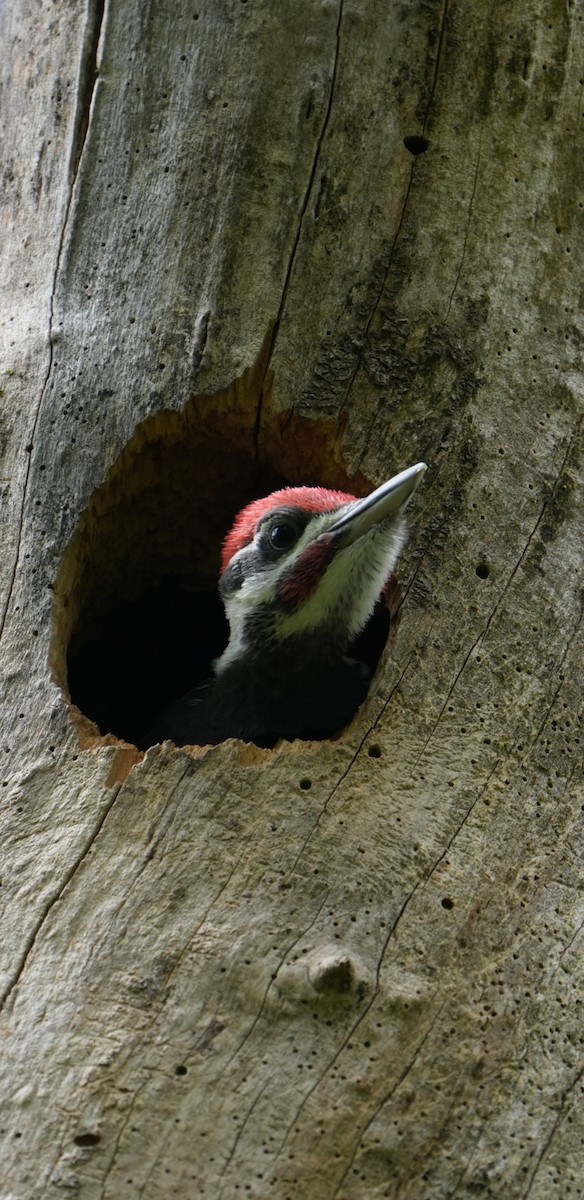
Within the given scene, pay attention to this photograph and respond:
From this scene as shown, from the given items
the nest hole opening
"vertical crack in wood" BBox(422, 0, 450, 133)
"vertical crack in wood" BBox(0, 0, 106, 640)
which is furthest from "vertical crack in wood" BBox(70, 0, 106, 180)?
"vertical crack in wood" BBox(422, 0, 450, 133)

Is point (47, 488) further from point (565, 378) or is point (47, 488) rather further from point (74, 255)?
point (565, 378)

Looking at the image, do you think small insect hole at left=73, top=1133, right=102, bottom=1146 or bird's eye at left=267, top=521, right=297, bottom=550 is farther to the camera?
bird's eye at left=267, top=521, right=297, bottom=550

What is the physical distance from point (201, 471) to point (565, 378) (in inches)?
51.6

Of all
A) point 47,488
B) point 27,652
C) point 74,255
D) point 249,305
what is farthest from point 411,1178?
Result: point 74,255

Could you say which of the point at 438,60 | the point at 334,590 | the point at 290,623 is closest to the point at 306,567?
the point at 334,590

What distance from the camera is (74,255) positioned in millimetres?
3635

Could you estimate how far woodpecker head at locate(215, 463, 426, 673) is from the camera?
11.6 feet

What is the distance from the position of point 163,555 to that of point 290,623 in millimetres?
864

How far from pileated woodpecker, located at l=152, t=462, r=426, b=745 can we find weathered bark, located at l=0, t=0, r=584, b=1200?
190mm

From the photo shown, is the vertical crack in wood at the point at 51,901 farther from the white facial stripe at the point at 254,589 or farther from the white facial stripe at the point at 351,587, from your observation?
the white facial stripe at the point at 254,589

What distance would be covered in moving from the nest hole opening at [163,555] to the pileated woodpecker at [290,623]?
0.15 metres

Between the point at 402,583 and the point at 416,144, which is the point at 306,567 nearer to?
the point at 402,583

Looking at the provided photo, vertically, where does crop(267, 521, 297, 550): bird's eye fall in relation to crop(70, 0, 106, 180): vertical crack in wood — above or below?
below

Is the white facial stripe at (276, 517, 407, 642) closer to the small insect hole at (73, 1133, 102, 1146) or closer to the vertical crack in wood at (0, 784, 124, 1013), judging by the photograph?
the vertical crack in wood at (0, 784, 124, 1013)
